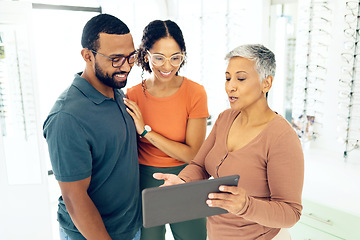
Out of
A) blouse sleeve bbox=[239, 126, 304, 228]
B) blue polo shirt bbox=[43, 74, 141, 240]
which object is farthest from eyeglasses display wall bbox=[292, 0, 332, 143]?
blue polo shirt bbox=[43, 74, 141, 240]

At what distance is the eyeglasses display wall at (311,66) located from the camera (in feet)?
6.31

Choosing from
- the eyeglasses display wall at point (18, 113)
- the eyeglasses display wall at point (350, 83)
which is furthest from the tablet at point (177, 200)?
the eyeglasses display wall at point (18, 113)

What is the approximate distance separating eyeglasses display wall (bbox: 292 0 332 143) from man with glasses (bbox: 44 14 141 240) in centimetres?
137

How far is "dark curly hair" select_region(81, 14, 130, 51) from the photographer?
1.05 meters

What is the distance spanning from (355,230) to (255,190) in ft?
2.97

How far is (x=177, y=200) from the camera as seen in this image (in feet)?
2.85

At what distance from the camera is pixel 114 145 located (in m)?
1.05

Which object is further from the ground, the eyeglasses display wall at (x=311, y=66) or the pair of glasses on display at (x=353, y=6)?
the pair of glasses on display at (x=353, y=6)

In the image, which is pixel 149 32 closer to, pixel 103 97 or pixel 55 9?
pixel 103 97

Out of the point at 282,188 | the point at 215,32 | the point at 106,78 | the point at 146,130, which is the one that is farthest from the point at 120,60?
the point at 215,32

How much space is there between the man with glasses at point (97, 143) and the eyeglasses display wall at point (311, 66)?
1.37 m

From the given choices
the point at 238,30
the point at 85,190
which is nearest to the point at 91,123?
the point at 85,190

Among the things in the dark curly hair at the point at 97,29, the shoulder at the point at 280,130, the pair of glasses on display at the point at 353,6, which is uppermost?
the pair of glasses on display at the point at 353,6

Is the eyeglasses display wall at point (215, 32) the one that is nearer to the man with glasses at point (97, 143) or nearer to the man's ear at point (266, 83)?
the man's ear at point (266, 83)
